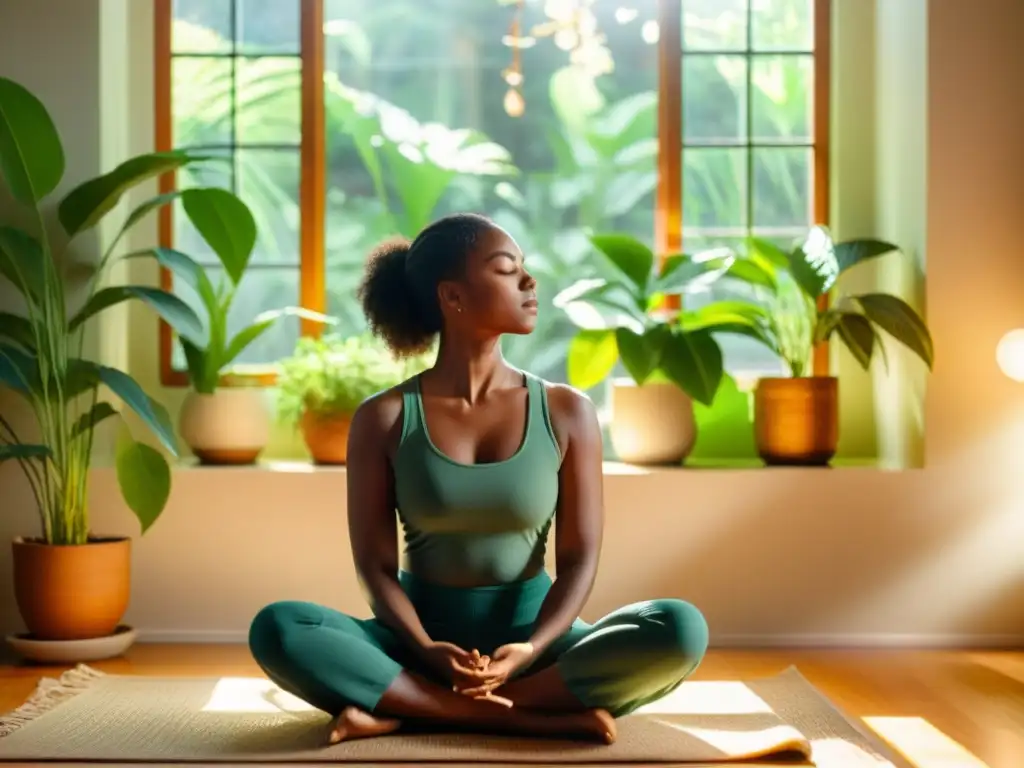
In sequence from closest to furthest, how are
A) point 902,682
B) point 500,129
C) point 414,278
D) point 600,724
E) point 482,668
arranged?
point 482,668, point 600,724, point 414,278, point 902,682, point 500,129

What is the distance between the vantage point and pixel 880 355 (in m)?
4.57

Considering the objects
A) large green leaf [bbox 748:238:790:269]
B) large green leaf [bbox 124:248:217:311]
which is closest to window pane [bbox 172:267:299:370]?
large green leaf [bbox 124:248:217:311]

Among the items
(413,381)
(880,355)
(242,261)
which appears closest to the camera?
(413,381)

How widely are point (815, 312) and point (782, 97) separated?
860mm

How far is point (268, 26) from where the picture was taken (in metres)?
4.79

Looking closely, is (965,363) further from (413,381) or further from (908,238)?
(413,381)

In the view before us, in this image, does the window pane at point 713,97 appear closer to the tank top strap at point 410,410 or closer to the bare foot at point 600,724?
the tank top strap at point 410,410

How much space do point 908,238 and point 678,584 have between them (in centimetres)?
121

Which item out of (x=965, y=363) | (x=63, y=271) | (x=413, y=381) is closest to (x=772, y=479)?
(x=965, y=363)

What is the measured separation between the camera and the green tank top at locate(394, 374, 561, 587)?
2850mm

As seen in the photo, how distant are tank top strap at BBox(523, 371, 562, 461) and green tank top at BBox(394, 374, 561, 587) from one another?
0.01 metres

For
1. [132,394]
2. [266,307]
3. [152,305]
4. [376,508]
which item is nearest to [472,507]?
[376,508]

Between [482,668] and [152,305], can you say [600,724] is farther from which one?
[152,305]

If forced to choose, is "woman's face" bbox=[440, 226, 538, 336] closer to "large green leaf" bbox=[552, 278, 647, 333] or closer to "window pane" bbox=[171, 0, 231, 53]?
"large green leaf" bbox=[552, 278, 647, 333]
